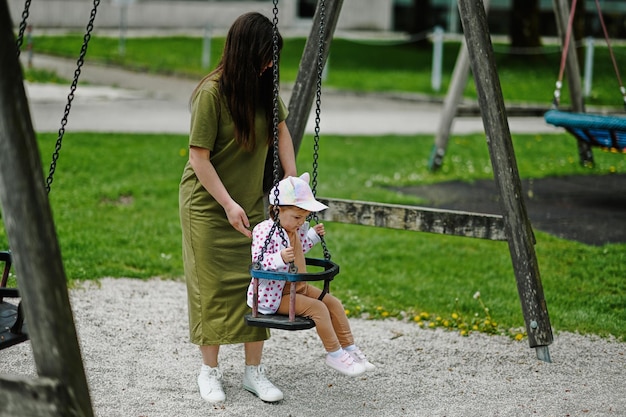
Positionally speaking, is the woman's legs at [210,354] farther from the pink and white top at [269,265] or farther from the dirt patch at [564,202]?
the dirt patch at [564,202]

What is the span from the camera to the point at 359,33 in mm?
31984

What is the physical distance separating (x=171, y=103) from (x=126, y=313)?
1039cm

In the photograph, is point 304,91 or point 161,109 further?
point 161,109

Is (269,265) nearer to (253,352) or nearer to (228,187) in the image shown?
(228,187)

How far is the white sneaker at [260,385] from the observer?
4480 millimetres

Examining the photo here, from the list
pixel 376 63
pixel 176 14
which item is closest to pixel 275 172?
pixel 376 63

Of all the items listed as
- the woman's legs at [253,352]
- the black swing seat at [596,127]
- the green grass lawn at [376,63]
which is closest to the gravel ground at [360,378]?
the woman's legs at [253,352]

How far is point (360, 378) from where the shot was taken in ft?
16.2

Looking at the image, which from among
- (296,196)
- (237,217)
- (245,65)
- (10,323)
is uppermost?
(245,65)

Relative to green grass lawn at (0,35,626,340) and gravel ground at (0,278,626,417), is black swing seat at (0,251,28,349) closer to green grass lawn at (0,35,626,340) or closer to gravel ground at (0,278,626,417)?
gravel ground at (0,278,626,417)

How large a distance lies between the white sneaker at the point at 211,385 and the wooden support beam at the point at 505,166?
164cm

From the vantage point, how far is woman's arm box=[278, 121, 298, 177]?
452cm

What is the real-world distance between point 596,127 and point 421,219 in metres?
3.29

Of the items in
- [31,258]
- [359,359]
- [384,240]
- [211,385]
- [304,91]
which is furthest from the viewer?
[384,240]
